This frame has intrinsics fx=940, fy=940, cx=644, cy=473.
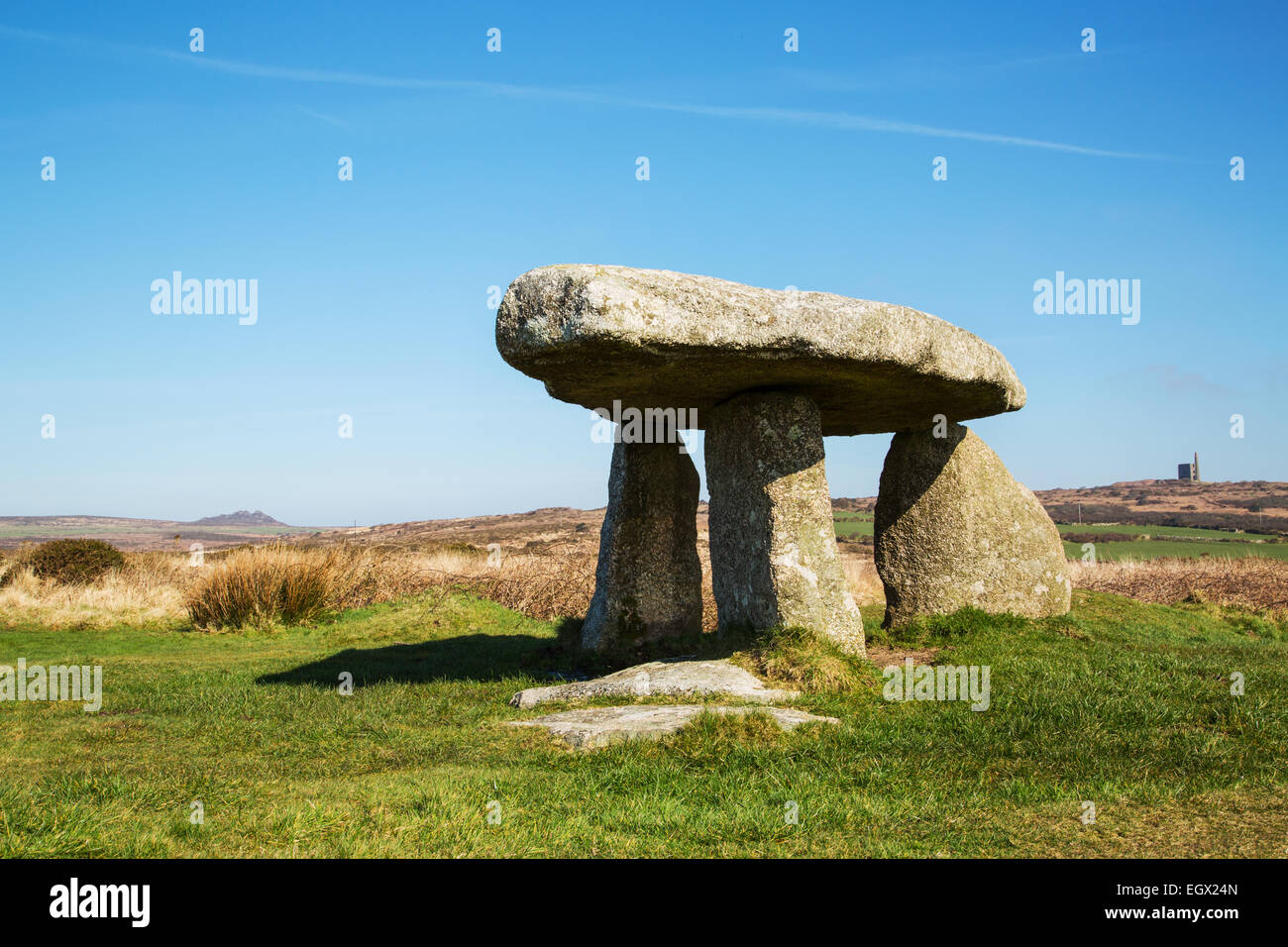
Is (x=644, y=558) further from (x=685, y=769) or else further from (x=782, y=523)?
(x=685, y=769)

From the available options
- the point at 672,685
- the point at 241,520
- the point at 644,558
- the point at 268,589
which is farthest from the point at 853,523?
the point at 241,520

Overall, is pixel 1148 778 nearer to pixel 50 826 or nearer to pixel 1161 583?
pixel 50 826

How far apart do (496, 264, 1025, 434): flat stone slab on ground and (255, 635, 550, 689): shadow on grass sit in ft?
12.0

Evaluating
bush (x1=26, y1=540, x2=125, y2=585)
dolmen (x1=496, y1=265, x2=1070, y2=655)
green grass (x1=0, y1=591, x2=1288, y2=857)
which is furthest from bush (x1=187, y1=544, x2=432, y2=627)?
dolmen (x1=496, y1=265, x2=1070, y2=655)

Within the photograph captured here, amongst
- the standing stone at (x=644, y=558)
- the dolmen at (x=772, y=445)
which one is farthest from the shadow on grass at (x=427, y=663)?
the dolmen at (x=772, y=445)

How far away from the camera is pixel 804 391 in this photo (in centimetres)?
1045

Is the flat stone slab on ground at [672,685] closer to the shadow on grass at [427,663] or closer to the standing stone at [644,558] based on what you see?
the shadow on grass at [427,663]

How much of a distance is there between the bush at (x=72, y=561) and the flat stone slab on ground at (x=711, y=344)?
17.2m

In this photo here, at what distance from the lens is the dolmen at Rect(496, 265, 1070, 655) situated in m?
8.26

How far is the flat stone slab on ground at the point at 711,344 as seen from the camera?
7.97 metres

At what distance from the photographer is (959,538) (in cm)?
1262
